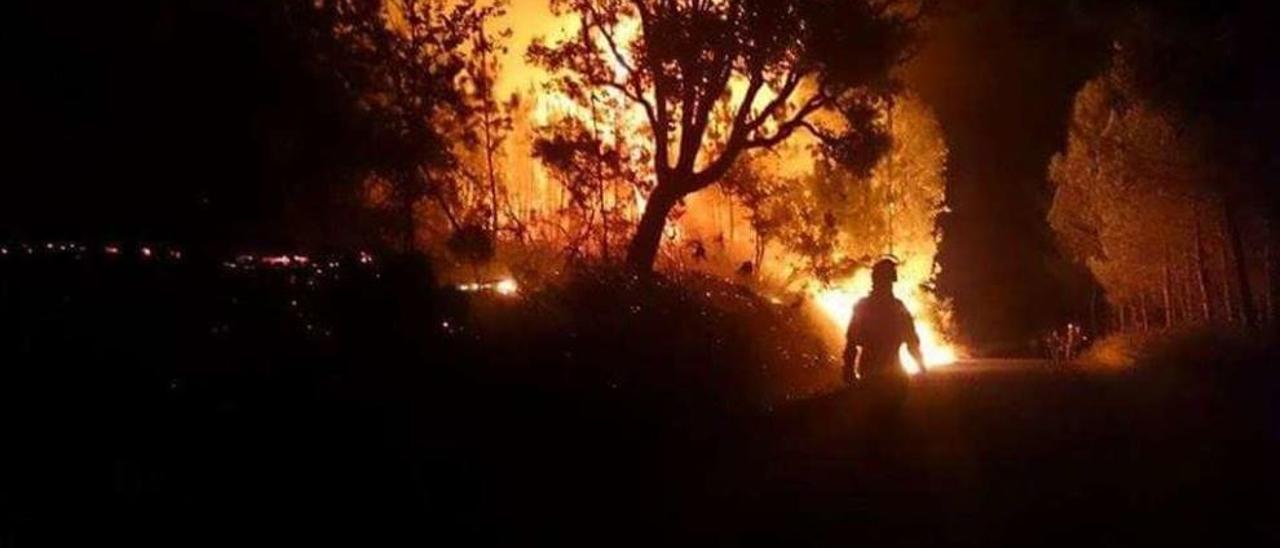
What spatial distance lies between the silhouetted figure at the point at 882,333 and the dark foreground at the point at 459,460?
668mm

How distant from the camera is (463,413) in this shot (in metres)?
12.0

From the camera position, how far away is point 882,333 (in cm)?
1013

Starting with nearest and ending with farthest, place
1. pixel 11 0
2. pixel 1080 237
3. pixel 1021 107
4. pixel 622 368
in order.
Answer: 1. pixel 11 0
2. pixel 622 368
3. pixel 1080 237
4. pixel 1021 107

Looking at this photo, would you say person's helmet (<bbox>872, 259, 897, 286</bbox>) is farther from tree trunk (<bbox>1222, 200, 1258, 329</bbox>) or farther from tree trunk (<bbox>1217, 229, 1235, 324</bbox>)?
tree trunk (<bbox>1217, 229, 1235, 324</bbox>)

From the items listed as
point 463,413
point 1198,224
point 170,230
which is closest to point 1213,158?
point 1198,224

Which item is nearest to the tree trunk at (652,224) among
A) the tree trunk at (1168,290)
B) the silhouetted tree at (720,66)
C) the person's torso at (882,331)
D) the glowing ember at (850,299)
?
the silhouetted tree at (720,66)

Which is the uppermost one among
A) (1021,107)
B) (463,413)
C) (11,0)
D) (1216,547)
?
(1021,107)

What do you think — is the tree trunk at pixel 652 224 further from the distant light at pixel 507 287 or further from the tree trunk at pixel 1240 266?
the tree trunk at pixel 1240 266

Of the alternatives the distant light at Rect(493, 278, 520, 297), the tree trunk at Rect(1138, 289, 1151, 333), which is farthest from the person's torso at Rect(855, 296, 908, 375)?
the tree trunk at Rect(1138, 289, 1151, 333)

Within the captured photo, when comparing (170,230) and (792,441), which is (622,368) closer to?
(792,441)

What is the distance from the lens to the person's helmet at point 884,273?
Result: 9.95m

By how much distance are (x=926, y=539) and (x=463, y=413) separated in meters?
6.01

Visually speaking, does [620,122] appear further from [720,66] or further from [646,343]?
[646,343]

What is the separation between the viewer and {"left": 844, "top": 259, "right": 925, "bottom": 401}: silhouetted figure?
33.2ft
